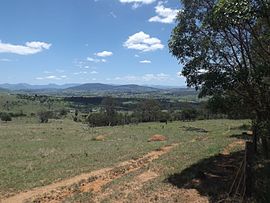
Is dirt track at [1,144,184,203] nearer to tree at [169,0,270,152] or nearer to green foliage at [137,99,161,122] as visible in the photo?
tree at [169,0,270,152]

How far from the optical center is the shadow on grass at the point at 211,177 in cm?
1625

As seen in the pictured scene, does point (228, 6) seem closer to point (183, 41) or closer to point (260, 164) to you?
point (183, 41)

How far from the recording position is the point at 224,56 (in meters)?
19.5

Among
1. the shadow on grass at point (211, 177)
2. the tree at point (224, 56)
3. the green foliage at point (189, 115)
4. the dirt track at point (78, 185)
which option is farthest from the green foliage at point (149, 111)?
the tree at point (224, 56)

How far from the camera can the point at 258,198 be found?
14625 mm

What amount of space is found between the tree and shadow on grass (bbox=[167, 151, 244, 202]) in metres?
3.25

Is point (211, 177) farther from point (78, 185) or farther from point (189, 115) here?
point (189, 115)

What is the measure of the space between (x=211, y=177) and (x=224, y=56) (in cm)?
619

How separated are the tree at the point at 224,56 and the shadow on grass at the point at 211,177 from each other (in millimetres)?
3248

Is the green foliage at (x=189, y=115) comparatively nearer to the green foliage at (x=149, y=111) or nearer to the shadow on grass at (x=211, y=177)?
the green foliage at (x=149, y=111)

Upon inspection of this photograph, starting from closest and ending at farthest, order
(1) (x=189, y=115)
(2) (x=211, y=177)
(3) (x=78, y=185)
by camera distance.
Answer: (2) (x=211, y=177)
(3) (x=78, y=185)
(1) (x=189, y=115)

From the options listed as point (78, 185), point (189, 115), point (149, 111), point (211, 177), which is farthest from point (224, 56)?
point (149, 111)

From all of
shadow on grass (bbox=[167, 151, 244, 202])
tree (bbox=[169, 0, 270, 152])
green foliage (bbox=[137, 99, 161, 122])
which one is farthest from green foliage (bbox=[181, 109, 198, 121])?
tree (bbox=[169, 0, 270, 152])

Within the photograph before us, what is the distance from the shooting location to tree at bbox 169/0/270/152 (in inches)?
680
